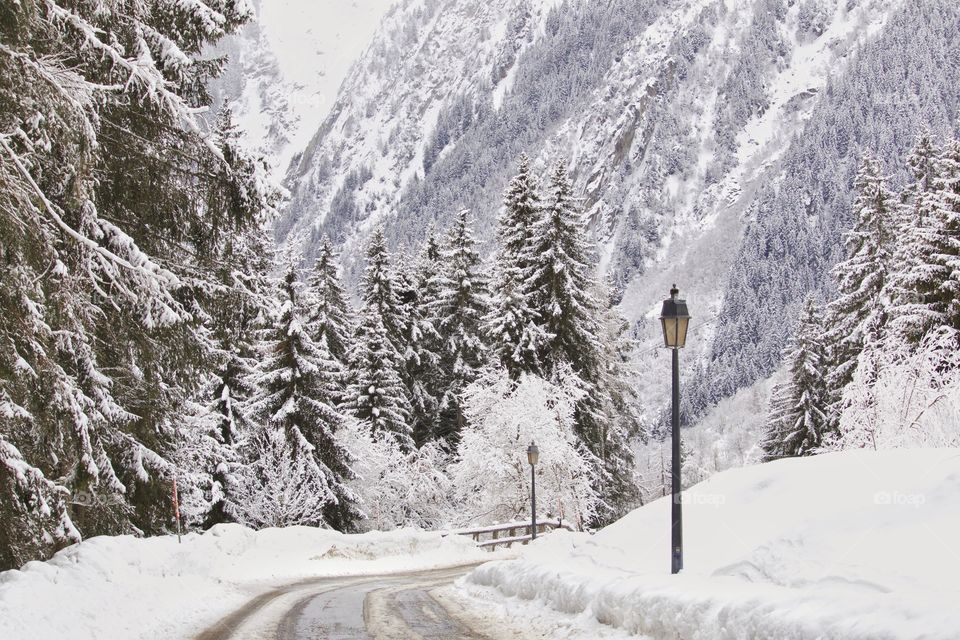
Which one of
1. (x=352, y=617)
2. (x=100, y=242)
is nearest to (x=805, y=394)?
(x=352, y=617)

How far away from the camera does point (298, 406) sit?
2888 centimetres

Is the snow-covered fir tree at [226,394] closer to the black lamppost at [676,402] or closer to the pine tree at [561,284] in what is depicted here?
the black lamppost at [676,402]

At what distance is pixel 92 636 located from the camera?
7.86 m

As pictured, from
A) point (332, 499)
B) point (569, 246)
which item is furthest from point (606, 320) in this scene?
point (332, 499)

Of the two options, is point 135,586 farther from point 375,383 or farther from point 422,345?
point 422,345

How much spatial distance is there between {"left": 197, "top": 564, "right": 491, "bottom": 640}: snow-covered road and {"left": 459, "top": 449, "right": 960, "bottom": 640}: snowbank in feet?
4.13

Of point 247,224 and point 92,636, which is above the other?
point 247,224

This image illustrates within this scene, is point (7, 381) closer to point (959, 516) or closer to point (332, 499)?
point (959, 516)

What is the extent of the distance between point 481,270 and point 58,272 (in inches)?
1265

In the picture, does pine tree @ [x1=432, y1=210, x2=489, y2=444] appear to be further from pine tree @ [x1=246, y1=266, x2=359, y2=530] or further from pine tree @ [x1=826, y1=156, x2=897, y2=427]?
pine tree @ [x1=826, y1=156, x2=897, y2=427]

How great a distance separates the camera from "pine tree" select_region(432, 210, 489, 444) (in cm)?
3809

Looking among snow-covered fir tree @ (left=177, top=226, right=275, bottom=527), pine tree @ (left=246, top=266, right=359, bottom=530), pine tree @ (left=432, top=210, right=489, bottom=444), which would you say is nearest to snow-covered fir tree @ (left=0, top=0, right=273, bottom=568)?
snow-covered fir tree @ (left=177, top=226, right=275, bottom=527)

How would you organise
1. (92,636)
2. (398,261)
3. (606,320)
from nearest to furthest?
(92,636) → (606,320) → (398,261)

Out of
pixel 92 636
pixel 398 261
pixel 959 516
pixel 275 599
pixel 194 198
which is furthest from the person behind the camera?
pixel 398 261
